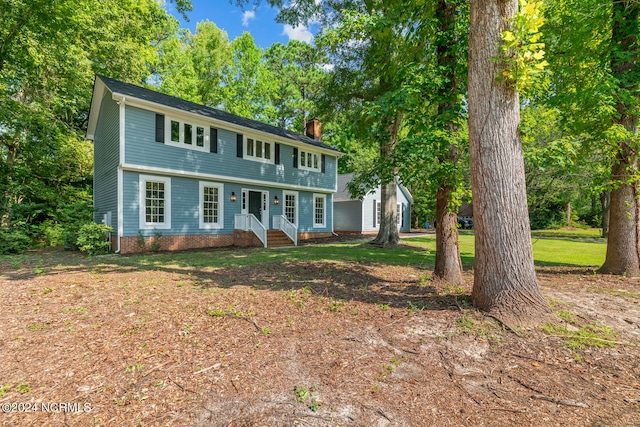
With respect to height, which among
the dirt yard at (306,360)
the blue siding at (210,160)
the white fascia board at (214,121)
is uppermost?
the white fascia board at (214,121)

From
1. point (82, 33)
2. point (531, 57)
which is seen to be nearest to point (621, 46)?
point (531, 57)

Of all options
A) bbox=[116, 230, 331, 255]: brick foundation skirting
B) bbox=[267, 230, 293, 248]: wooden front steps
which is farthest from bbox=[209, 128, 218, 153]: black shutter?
bbox=[267, 230, 293, 248]: wooden front steps

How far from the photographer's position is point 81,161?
15.7 m

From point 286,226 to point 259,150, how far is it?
411 cm

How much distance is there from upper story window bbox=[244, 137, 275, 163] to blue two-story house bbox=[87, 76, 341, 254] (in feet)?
0.17

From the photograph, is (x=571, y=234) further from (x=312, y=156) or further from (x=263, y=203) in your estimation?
(x=263, y=203)

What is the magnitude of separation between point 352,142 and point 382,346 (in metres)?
28.3

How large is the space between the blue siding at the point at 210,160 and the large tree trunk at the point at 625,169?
12.7 m

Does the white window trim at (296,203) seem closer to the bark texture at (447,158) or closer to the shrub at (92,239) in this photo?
the shrub at (92,239)

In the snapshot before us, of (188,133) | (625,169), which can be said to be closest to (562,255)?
(625,169)

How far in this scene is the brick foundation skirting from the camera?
10.7 meters

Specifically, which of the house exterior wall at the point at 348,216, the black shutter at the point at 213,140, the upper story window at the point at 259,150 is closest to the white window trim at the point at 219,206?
the black shutter at the point at 213,140

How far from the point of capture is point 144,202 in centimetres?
1121

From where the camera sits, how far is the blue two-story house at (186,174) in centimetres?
1087
